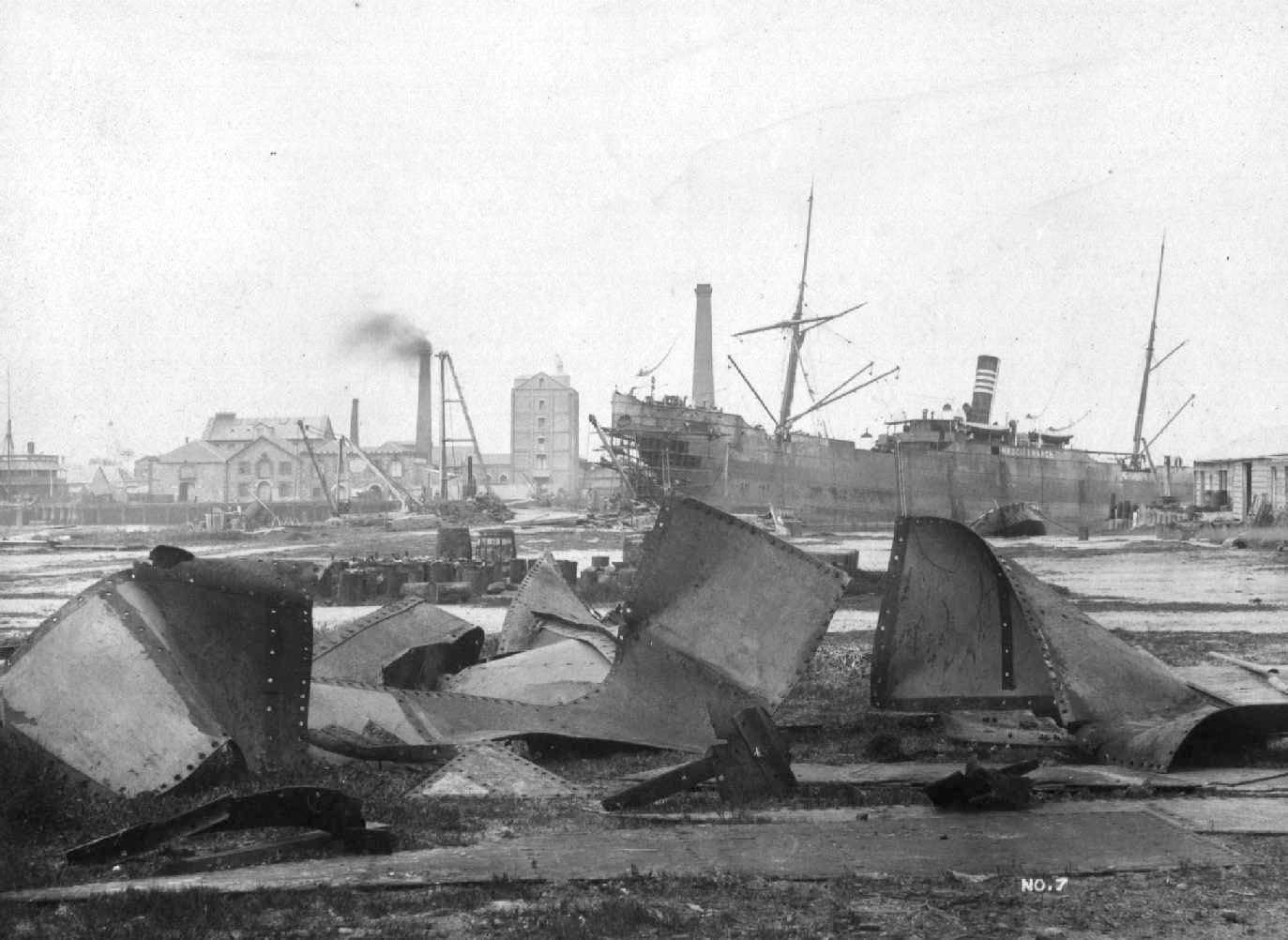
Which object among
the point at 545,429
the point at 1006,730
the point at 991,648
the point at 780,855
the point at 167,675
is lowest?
the point at 1006,730

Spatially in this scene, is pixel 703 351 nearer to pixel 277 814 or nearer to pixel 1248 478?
pixel 1248 478

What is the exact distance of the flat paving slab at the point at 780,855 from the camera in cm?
416

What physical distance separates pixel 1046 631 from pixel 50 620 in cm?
562

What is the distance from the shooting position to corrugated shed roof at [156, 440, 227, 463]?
75312 millimetres

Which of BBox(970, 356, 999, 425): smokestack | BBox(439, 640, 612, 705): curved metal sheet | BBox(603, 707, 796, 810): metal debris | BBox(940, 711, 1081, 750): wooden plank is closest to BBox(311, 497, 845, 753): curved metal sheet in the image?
BBox(439, 640, 612, 705): curved metal sheet

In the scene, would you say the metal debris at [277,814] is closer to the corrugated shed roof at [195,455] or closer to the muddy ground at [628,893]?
the muddy ground at [628,893]

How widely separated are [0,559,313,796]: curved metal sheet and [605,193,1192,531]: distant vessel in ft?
156

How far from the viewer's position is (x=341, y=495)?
245 feet

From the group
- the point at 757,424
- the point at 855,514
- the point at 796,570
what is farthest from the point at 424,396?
the point at 796,570

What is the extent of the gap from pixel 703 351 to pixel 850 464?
14701 mm

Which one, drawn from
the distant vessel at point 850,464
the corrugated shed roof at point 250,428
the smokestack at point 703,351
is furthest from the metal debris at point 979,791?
the corrugated shed roof at point 250,428

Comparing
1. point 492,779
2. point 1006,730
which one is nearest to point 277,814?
point 492,779

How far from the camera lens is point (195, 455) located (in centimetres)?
7625

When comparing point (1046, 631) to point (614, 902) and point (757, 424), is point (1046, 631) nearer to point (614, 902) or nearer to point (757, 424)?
point (614, 902)
